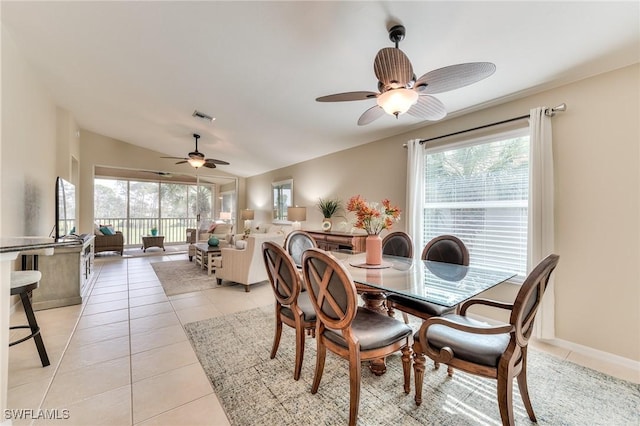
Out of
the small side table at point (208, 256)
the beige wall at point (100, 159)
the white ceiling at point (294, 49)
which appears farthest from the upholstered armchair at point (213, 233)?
the white ceiling at point (294, 49)

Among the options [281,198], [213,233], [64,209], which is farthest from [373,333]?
[213,233]

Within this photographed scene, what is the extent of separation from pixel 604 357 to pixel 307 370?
2.52m

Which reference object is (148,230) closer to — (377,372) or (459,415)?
(377,372)

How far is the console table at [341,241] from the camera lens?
413 centimetres

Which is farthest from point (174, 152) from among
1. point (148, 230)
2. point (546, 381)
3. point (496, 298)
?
point (546, 381)

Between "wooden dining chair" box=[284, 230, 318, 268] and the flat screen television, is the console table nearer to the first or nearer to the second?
"wooden dining chair" box=[284, 230, 318, 268]

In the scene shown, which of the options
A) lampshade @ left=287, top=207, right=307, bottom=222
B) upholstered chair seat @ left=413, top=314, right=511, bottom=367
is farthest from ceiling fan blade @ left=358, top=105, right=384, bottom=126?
lampshade @ left=287, top=207, right=307, bottom=222

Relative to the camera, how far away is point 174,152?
285 inches

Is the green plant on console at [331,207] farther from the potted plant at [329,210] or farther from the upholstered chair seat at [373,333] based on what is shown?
the upholstered chair seat at [373,333]

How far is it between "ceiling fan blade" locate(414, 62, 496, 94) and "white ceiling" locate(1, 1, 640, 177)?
0.54 metres

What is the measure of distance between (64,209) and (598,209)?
6204mm

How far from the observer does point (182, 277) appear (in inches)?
183

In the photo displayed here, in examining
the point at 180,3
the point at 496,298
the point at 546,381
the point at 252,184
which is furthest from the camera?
the point at 252,184

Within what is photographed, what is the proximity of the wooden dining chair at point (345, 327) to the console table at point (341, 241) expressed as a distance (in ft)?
7.56
